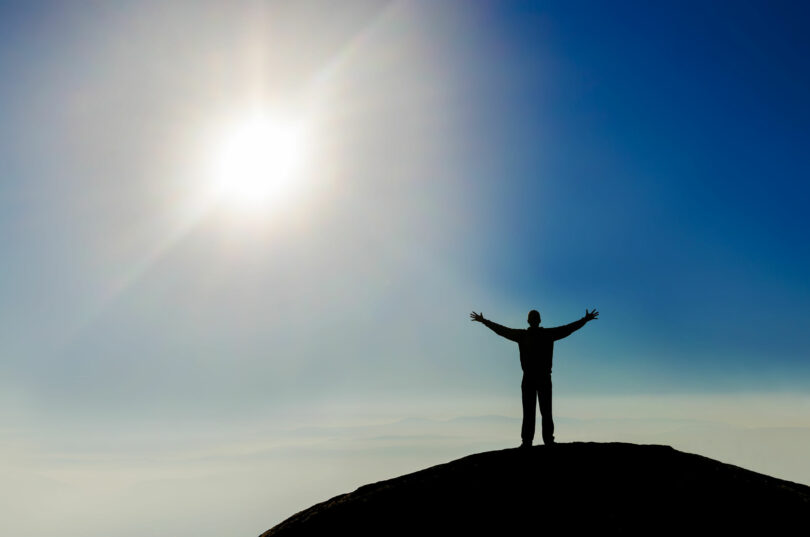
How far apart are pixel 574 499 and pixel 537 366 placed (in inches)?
172

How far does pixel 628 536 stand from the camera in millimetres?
12984

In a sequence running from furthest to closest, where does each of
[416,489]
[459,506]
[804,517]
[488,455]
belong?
1. [488,455]
2. [416,489]
3. [459,506]
4. [804,517]

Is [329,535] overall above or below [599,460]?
below

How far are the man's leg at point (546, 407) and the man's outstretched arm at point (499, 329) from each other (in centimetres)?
169

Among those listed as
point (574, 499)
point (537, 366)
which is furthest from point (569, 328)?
point (574, 499)

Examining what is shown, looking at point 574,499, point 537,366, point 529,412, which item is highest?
point 537,366

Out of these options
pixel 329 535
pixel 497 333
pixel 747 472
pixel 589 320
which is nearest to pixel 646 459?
pixel 747 472

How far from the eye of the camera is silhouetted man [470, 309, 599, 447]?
695 inches

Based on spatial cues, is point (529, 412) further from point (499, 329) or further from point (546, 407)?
point (499, 329)

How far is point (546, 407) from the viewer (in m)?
17.6

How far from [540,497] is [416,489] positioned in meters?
3.61

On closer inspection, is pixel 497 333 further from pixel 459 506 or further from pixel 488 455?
pixel 459 506

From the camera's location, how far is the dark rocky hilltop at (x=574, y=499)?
13.6 meters

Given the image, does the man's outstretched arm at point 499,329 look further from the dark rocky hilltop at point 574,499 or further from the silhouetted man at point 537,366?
the dark rocky hilltop at point 574,499
